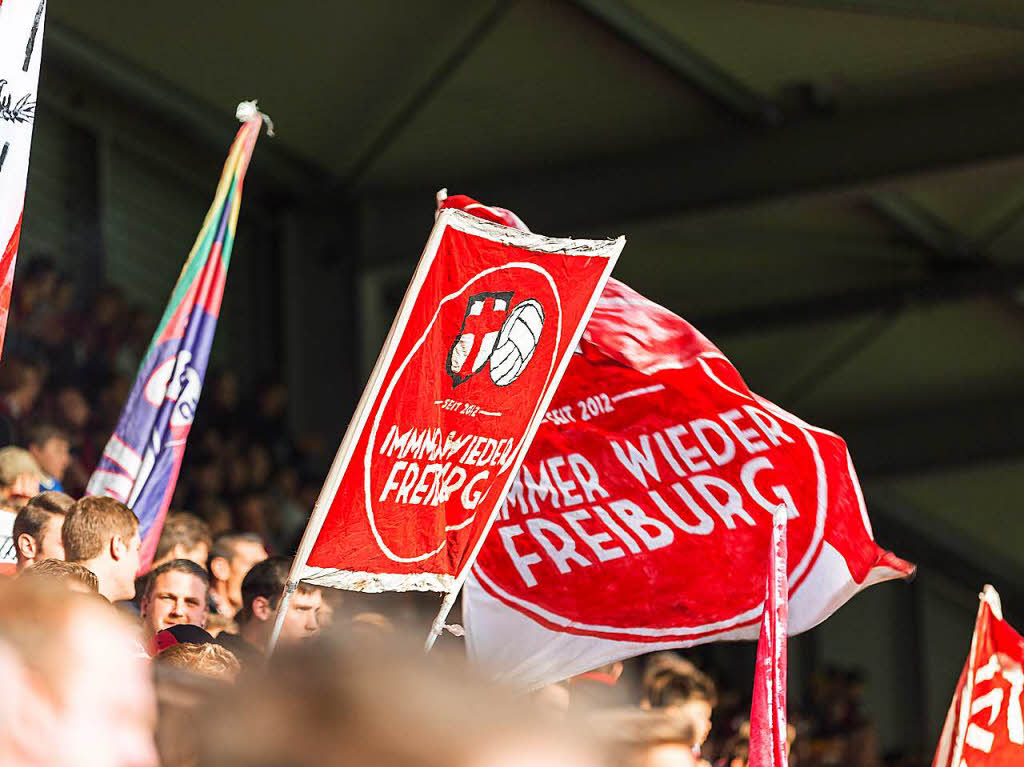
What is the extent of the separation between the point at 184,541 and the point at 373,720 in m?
4.61

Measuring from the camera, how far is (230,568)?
6.12m

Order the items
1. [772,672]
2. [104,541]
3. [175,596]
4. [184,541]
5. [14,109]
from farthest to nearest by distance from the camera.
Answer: [184,541], [175,596], [772,672], [104,541], [14,109]

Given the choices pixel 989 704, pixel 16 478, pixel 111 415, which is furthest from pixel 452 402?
pixel 111 415

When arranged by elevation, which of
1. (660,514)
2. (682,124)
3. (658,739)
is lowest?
(658,739)

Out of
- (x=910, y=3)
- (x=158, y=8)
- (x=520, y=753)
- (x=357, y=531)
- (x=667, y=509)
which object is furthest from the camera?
(x=158, y=8)

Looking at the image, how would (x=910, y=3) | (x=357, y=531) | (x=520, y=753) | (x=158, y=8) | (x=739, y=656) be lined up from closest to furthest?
(x=520, y=753), (x=357, y=531), (x=910, y=3), (x=158, y=8), (x=739, y=656)

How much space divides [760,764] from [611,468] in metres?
1.38

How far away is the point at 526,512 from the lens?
5.75 metres

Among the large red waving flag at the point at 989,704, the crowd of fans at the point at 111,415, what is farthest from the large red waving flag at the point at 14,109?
the large red waving flag at the point at 989,704

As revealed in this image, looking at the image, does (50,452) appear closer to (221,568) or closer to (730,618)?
(221,568)

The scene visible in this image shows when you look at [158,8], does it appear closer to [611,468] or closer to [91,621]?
[611,468]

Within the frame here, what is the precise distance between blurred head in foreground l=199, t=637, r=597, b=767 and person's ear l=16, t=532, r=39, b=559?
358 centimetres

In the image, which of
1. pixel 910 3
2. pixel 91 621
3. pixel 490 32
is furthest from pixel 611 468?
pixel 490 32

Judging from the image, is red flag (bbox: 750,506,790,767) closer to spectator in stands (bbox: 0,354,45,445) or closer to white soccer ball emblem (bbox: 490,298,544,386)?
white soccer ball emblem (bbox: 490,298,544,386)
